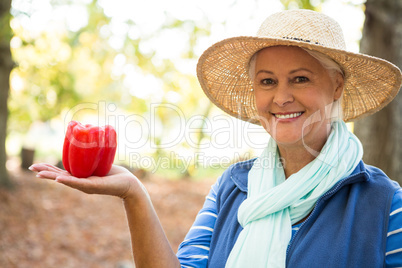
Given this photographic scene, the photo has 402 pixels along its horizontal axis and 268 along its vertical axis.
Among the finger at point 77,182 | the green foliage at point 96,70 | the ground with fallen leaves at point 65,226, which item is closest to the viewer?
the finger at point 77,182

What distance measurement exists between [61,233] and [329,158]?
5.60 m

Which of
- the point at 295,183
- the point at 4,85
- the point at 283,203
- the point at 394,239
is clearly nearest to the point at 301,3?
the point at 295,183

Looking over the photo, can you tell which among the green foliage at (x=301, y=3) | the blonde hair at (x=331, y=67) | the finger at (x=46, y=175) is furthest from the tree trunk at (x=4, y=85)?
the finger at (x=46, y=175)

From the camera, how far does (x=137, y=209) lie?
5.70 feet

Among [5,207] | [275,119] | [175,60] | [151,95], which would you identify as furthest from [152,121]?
[275,119]

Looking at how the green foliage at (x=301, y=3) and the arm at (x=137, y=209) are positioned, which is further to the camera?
the green foliage at (x=301, y=3)

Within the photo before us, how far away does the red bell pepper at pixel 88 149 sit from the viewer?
6.36 feet

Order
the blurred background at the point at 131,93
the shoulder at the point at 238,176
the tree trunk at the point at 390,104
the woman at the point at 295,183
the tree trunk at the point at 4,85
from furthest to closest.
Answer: the tree trunk at the point at 4,85
the blurred background at the point at 131,93
the tree trunk at the point at 390,104
the shoulder at the point at 238,176
the woman at the point at 295,183

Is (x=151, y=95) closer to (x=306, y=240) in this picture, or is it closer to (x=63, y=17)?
(x=63, y=17)

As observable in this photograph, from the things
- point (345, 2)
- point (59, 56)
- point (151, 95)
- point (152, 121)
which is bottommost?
point (152, 121)

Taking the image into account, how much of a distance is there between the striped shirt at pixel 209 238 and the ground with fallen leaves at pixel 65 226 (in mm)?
3676

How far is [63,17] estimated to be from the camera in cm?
943

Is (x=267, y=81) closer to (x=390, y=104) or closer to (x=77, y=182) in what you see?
(x=77, y=182)

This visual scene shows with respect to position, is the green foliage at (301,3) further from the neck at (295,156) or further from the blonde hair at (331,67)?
the neck at (295,156)
